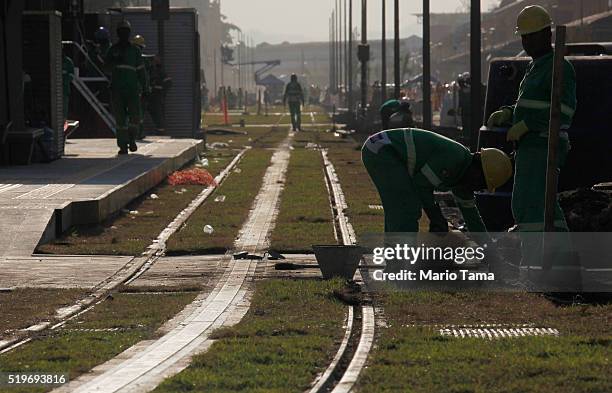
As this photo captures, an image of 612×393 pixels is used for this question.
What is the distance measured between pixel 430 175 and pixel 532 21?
4.66 feet

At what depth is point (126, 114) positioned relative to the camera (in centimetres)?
2797

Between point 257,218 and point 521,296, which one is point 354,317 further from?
point 257,218

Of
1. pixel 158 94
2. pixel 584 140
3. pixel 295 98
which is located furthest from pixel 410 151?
pixel 295 98

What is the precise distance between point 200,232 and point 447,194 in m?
4.74

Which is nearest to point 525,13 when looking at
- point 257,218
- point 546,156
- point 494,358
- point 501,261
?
point 546,156

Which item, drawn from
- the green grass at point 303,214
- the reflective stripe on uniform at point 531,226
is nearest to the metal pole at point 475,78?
the green grass at point 303,214

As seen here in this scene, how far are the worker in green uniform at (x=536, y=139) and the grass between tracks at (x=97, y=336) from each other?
8.58ft

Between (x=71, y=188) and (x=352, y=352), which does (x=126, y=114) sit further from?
(x=352, y=352)

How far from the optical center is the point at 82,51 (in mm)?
38594

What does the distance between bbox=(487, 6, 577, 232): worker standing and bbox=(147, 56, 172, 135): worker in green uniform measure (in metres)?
29.9

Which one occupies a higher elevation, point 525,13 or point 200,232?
point 525,13

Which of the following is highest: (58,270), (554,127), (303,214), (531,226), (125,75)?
(125,75)

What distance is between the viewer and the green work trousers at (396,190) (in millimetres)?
12734

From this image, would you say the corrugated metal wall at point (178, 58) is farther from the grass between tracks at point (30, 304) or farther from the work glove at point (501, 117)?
the grass between tracks at point (30, 304)
